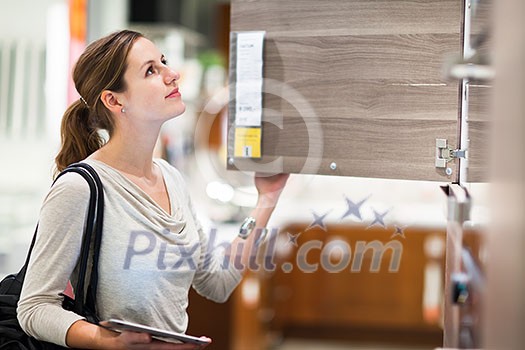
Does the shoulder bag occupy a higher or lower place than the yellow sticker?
lower

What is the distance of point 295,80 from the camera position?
1.93m

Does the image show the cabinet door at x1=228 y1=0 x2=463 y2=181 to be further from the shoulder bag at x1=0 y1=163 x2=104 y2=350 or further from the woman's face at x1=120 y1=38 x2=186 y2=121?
the shoulder bag at x1=0 y1=163 x2=104 y2=350

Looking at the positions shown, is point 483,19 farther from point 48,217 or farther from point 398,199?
point 398,199

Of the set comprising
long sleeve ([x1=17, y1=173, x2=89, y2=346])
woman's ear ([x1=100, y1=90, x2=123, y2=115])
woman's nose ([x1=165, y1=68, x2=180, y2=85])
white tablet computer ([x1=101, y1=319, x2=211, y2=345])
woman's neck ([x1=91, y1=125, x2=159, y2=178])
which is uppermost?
woman's nose ([x1=165, y1=68, x2=180, y2=85])

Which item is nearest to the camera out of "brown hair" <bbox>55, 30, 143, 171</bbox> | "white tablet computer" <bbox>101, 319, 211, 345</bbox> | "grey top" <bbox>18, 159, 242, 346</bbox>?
"white tablet computer" <bbox>101, 319, 211, 345</bbox>

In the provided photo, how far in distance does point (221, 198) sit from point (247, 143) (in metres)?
3.23

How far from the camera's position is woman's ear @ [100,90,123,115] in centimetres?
177

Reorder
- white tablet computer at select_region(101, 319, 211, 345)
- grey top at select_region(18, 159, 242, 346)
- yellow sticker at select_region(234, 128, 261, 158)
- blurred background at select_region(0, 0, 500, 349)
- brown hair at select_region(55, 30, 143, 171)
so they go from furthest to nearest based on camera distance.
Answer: blurred background at select_region(0, 0, 500, 349) < yellow sticker at select_region(234, 128, 261, 158) < brown hair at select_region(55, 30, 143, 171) < grey top at select_region(18, 159, 242, 346) < white tablet computer at select_region(101, 319, 211, 345)

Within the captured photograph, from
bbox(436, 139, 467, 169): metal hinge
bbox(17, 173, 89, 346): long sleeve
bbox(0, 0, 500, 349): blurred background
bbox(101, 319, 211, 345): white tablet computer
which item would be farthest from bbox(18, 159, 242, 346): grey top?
bbox(0, 0, 500, 349): blurred background

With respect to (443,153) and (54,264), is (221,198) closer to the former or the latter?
(443,153)

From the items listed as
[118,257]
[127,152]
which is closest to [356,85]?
[127,152]

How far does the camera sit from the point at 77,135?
6.04 ft

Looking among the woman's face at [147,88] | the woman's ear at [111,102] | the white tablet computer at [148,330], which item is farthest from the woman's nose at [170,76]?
the white tablet computer at [148,330]

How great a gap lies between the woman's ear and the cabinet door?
0.33 metres
